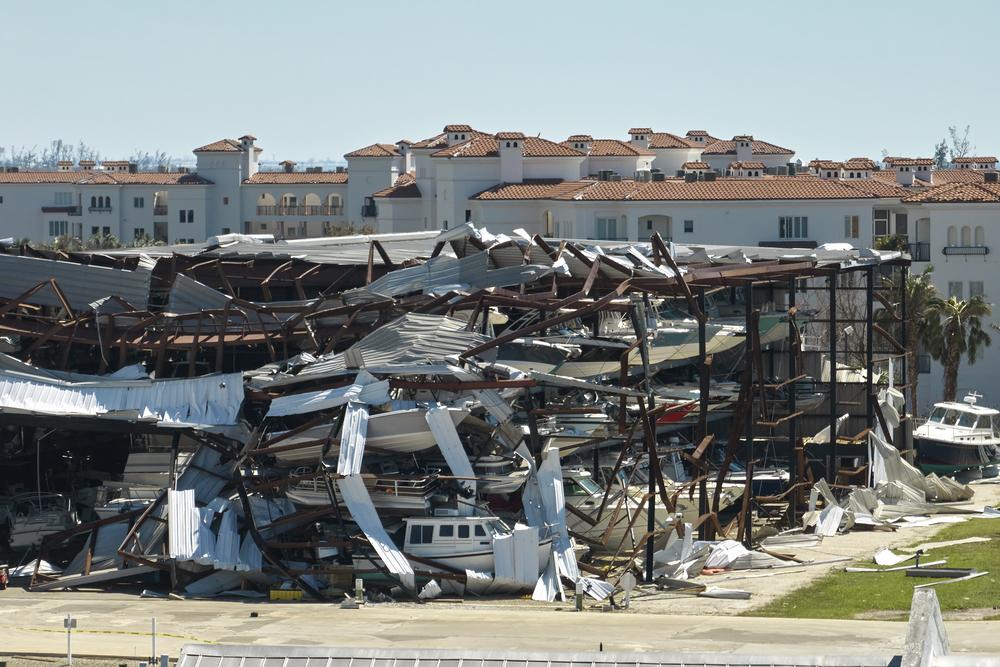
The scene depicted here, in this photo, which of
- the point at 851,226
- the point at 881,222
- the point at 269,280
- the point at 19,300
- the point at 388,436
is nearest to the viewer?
the point at 388,436

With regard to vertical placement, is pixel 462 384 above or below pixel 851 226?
below

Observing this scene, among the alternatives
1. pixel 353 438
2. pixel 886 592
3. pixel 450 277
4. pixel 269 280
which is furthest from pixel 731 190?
pixel 886 592

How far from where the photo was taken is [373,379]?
2016 inches

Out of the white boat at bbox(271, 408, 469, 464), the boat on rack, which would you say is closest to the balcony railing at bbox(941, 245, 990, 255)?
the boat on rack

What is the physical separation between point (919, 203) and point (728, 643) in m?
55.7

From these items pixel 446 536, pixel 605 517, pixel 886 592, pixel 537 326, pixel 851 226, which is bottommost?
pixel 886 592

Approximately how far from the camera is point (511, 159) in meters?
126

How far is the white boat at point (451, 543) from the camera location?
48156 mm

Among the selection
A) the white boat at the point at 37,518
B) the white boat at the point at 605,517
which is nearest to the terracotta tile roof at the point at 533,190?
the white boat at the point at 605,517

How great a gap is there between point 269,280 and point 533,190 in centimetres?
5925

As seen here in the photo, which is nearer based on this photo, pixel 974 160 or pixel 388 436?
pixel 388 436

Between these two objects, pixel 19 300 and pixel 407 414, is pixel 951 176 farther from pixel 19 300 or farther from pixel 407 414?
pixel 407 414

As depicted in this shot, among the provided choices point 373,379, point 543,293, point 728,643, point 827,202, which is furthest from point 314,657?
point 827,202

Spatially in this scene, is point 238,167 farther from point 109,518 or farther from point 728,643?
point 728,643
